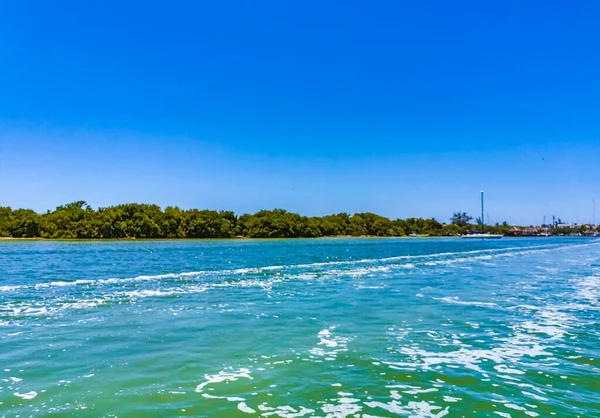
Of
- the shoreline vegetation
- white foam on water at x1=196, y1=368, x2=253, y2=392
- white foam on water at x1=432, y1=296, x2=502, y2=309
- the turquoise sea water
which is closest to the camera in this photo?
the turquoise sea water

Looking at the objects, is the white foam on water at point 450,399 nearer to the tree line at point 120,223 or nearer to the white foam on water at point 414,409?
the white foam on water at point 414,409

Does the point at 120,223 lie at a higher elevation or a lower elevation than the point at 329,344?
higher

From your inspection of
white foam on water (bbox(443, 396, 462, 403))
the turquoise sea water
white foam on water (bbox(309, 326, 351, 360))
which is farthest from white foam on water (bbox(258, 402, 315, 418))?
white foam on water (bbox(309, 326, 351, 360))

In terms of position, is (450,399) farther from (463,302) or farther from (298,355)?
(463,302)

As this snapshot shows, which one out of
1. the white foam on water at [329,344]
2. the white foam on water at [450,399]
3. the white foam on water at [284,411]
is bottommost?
the white foam on water at [450,399]

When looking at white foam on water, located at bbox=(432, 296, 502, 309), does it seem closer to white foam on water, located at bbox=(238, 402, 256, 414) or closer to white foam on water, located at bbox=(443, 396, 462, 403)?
white foam on water, located at bbox=(443, 396, 462, 403)

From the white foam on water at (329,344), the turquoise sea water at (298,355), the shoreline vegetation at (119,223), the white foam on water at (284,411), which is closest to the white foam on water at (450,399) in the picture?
the turquoise sea water at (298,355)

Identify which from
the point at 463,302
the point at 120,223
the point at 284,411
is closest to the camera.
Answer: the point at 284,411

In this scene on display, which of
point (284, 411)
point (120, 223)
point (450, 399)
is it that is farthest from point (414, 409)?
point (120, 223)

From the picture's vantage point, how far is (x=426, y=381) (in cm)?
864

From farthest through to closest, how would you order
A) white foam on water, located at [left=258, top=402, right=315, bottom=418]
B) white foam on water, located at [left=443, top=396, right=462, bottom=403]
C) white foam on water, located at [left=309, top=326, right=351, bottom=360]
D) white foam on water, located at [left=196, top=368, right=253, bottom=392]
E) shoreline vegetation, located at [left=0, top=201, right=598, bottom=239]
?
shoreline vegetation, located at [left=0, top=201, right=598, bottom=239] → white foam on water, located at [left=309, top=326, right=351, bottom=360] → white foam on water, located at [left=196, top=368, right=253, bottom=392] → white foam on water, located at [left=443, top=396, right=462, bottom=403] → white foam on water, located at [left=258, top=402, right=315, bottom=418]

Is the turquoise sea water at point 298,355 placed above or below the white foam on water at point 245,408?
above

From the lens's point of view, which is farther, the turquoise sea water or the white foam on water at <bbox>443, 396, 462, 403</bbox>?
the white foam on water at <bbox>443, 396, 462, 403</bbox>

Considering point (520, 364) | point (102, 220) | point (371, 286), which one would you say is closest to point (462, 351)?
point (520, 364)
